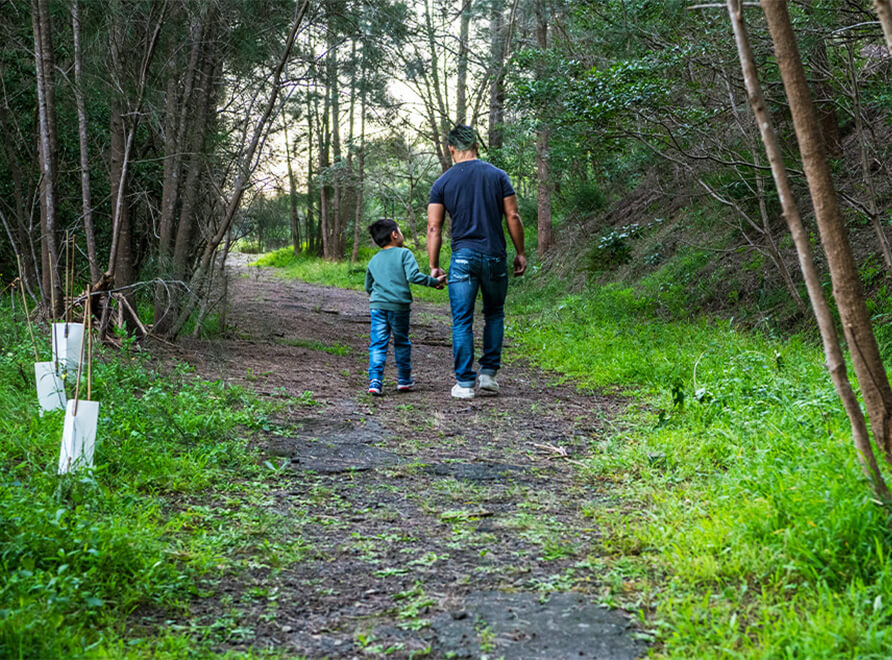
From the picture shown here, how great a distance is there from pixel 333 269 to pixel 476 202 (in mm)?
19243

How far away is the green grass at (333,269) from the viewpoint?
1956 centimetres

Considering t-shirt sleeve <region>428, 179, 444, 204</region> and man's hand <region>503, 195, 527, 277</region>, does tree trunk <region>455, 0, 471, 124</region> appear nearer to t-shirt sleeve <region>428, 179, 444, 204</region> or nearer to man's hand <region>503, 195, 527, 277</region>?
t-shirt sleeve <region>428, 179, 444, 204</region>

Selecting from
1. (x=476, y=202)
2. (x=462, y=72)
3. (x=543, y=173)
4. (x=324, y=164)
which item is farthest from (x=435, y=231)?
(x=324, y=164)

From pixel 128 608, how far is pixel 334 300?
1385 cm

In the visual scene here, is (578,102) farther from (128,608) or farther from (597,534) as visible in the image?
(128,608)

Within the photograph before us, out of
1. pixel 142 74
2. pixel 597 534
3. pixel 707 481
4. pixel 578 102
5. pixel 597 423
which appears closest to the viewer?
pixel 597 534

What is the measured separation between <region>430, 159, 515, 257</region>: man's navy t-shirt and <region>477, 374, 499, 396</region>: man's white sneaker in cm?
108

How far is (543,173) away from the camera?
55.4 feet

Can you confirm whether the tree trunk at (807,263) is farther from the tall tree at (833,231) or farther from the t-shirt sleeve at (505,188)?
the t-shirt sleeve at (505,188)

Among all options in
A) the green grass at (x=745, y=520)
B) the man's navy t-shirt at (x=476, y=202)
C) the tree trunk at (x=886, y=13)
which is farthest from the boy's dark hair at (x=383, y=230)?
the tree trunk at (x=886, y=13)

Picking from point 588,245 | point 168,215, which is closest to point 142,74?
point 168,215

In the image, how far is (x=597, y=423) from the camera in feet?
17.9

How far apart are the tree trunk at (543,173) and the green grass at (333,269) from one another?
9.24 feet

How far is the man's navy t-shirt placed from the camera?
247 inches
